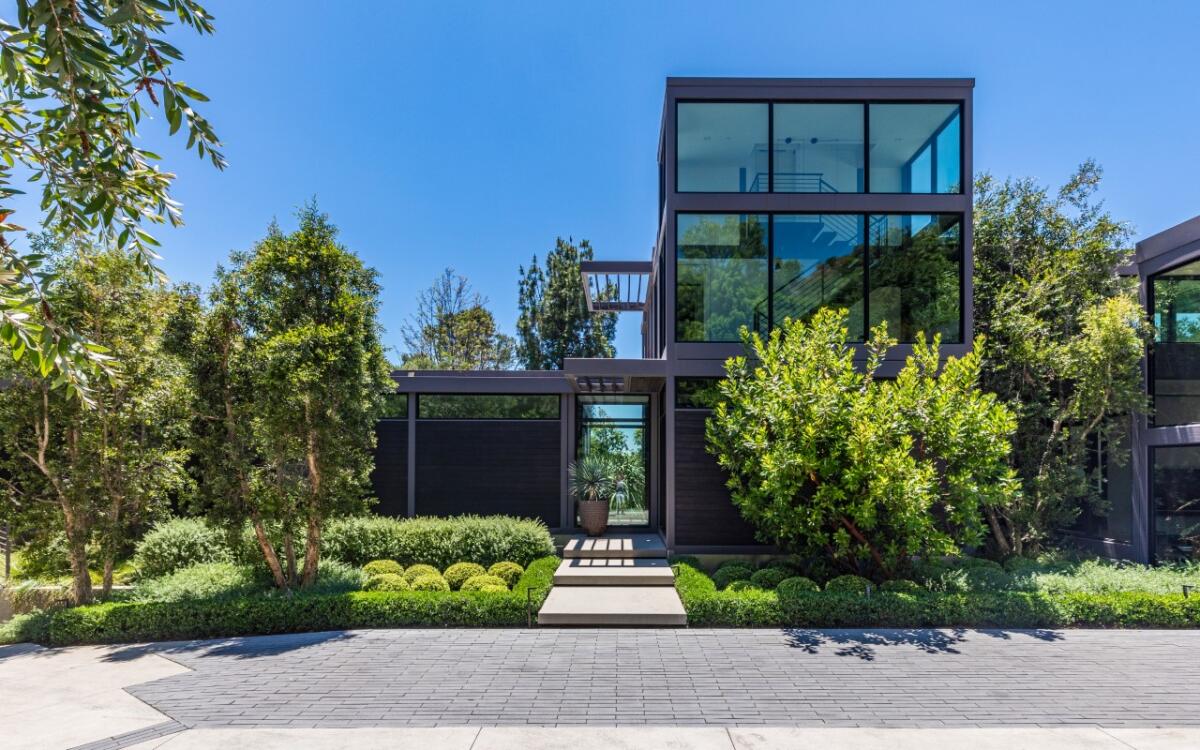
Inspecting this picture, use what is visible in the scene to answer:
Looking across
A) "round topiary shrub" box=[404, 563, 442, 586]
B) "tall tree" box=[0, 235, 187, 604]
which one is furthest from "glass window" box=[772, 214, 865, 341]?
"tall tree" box=[0, 235, 187, 604]

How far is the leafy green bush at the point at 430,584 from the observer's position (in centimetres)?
880

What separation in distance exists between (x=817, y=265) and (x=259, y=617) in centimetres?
967

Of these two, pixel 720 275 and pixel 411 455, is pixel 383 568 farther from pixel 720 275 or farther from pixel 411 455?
pixel 720 275

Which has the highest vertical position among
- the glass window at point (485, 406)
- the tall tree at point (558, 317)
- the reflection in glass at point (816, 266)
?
the tall tree at point (558, 317)

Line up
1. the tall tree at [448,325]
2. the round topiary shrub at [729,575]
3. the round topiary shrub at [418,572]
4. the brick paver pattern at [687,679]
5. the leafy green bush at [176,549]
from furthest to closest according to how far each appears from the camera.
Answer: the tall tree at [448,325]
the leafy green bush at [176,549]
the round topiary shrub at [418,572]
the round topiary shrub at [729,575]
the brick paver pattern at [687,679]

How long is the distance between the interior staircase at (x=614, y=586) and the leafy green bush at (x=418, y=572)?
1.85 m

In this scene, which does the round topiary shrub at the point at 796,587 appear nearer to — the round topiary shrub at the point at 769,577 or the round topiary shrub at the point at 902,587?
the round topiary shrub at the point at 769,577

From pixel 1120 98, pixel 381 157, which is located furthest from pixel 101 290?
pixel 1120 98

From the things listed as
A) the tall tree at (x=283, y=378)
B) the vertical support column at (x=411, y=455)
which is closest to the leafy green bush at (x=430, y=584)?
the tall tree at (x=283, y=378)

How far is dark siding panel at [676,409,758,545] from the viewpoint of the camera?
10430 millimetres

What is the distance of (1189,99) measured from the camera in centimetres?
1218

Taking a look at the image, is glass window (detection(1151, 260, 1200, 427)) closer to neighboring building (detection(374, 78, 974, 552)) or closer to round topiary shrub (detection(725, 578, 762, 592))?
neighboring building (detection(374, 78, 974, 552))

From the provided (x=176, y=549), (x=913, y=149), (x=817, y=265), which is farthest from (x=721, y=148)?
(x=176, y=549)

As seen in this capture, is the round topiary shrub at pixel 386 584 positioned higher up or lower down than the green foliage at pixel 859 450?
lower down
